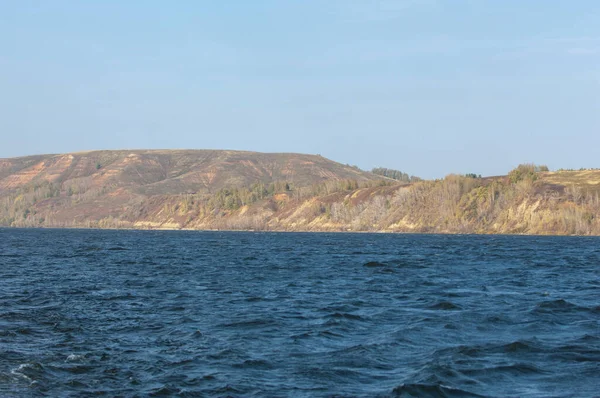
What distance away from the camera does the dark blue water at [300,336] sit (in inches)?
753

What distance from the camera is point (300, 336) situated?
25.8 m

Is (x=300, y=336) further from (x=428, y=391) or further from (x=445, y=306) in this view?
(x=445, y=306)

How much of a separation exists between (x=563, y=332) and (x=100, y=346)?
16727 millimetres

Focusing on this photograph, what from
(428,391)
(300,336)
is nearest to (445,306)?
(300,336)

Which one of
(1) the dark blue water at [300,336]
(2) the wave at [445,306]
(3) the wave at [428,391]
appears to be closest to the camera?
(3) the wave at [428,391]

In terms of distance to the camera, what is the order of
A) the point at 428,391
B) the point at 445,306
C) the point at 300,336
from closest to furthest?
the point at 428,391 < the point at 300,336 < the point at 445,306

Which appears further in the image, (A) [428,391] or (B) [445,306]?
(B) [445,306]

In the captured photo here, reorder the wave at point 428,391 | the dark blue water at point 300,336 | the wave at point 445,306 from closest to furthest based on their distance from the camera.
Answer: the wave at point 428,391 < the dark blue water at point 300,336 < the wave at point 445,306

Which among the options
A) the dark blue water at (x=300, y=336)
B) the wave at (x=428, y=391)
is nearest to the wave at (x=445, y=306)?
the dark blue water at (x=300, y=336)

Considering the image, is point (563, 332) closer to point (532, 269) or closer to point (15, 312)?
point (15, 312)

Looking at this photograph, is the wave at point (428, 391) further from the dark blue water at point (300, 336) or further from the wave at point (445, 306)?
the wave at point (445, 306)

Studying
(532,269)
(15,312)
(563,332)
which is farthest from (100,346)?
(532,269)

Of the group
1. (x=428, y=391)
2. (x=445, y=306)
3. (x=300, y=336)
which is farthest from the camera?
(x=445, y=306)

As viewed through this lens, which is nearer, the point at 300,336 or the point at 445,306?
the point at 300,336
